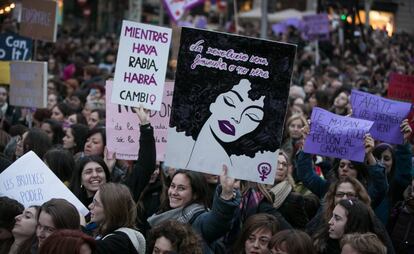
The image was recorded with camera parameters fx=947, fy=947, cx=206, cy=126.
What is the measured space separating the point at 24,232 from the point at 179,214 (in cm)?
103

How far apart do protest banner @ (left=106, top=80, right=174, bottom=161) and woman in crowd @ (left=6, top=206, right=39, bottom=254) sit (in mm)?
1742

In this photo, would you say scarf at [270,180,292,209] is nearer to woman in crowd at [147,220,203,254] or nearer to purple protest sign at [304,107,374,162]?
purple protest sign at [304,107,374,162]

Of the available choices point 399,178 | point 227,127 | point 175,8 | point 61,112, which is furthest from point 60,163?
point 175,8

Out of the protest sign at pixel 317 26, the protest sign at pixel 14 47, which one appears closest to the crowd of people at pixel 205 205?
the protest sign at pixel 14 47

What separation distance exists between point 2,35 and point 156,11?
35799 millimetres

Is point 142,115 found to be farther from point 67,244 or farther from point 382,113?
point 382,113

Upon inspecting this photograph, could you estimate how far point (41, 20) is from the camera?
36.2 ft

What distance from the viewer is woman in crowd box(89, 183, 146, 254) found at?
5.18m

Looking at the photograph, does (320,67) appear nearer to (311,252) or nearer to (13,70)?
(13,70)

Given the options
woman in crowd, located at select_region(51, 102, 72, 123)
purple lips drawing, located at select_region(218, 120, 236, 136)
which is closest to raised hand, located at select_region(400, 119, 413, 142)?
purple lips drawing, located at select_region(218, 120, 236, 136)

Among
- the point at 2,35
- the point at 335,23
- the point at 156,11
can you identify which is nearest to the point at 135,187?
the point at 2,35

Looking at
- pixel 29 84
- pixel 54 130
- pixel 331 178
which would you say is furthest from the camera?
pixel 29 84

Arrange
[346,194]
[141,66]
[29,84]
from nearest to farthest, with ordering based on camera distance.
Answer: [346,194], [141,66], [29,84]

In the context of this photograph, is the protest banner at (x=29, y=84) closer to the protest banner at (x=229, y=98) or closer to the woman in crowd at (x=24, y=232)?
the protest banner at (x=229, y=98)
